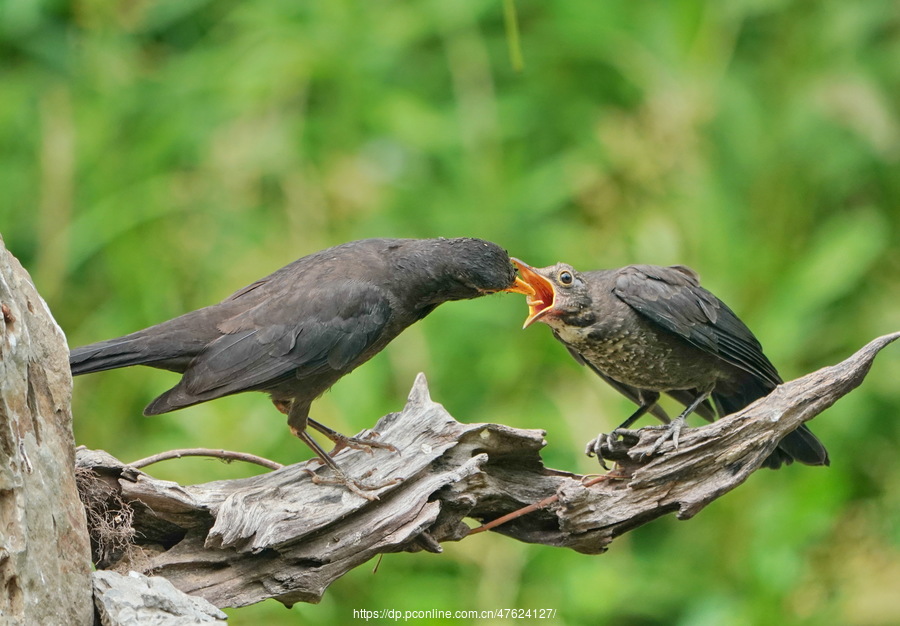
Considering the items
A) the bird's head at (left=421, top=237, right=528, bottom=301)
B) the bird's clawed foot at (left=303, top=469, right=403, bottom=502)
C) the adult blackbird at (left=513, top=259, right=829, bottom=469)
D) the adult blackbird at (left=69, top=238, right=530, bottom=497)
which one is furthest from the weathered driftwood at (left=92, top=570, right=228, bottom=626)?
the adult blackbird at (left=513, top=259, right=829, bottom=469)

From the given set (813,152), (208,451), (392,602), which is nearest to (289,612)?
(392,602)

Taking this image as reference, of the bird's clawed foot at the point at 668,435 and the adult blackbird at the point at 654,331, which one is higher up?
the adult blackbird at the point at 654,331

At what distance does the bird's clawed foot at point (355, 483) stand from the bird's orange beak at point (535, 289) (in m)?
1.31

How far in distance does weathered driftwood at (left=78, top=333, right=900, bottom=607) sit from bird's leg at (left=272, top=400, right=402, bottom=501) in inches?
1.3

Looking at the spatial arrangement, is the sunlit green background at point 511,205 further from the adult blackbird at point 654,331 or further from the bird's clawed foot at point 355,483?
the bird's clawed foot at point 355,483

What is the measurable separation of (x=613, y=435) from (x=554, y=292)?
0.83 metres

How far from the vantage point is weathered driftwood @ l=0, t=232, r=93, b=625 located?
2.93 m

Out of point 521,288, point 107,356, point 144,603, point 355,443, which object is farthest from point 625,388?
point 144,603

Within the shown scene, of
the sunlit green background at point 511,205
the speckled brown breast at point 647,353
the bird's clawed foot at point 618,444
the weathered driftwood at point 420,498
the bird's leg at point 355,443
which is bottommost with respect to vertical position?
the weathered driftwood at point 420,498

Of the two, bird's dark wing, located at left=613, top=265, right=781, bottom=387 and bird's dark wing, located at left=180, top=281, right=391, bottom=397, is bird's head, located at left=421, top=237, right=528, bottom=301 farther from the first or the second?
bird's dark wing, located at left=613, top=265, right=781, bottom=387

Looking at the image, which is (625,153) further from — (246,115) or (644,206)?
(246,115)

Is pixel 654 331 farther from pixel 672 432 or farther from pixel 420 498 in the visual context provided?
pixel 420 498

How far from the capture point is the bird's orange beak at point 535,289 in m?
4.92

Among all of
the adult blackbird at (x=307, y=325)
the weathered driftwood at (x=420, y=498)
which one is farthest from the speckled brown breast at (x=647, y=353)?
the weathered driftwood at (x=420, y=498)
